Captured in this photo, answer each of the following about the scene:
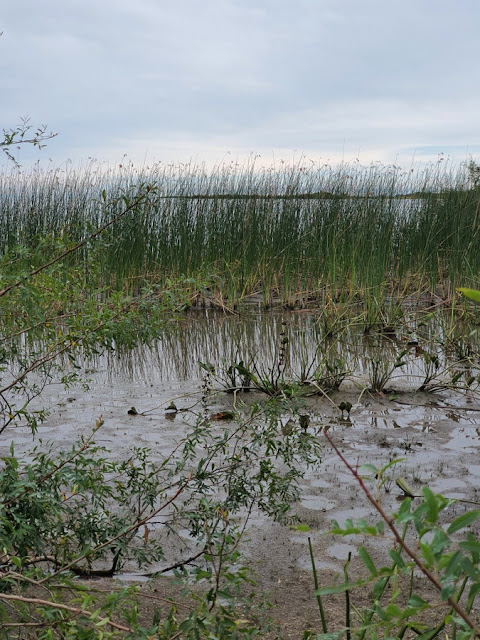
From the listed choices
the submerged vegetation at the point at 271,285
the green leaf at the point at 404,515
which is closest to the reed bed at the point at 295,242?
the submerged vegetation at the point at 271,285

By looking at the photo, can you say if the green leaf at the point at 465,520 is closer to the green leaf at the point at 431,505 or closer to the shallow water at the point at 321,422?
the green leaf at the point at 431,505

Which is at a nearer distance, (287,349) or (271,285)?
(287,349)

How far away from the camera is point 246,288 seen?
868cm

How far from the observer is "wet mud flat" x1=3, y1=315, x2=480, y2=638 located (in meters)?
2.28

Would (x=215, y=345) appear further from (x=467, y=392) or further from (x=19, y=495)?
(x=19, y=495)

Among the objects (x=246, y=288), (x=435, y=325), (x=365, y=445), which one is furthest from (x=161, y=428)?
(x=246, y=288)

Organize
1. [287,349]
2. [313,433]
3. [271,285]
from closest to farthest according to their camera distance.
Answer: [313,433]
[287,349]
[271,285]

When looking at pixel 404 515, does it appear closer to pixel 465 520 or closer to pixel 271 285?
pixel 465 520

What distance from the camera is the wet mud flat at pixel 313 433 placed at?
7.47ft

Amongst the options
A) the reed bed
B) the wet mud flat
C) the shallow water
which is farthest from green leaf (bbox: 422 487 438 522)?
the reed bed

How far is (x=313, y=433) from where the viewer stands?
3615 mm

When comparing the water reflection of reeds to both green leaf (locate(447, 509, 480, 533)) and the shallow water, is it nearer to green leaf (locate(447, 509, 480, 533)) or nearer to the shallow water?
the shallow water

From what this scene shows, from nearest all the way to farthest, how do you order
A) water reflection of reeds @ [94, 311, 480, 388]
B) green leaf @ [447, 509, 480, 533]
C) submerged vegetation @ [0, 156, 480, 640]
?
green leaf @ [447, 509, 480, 533] < submerged vegetation @ [0, 156, 480, 640] < water reflection of reeds @ [94, 311, 480, 388]

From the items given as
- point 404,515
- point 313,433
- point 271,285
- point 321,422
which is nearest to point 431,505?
point 404,515
